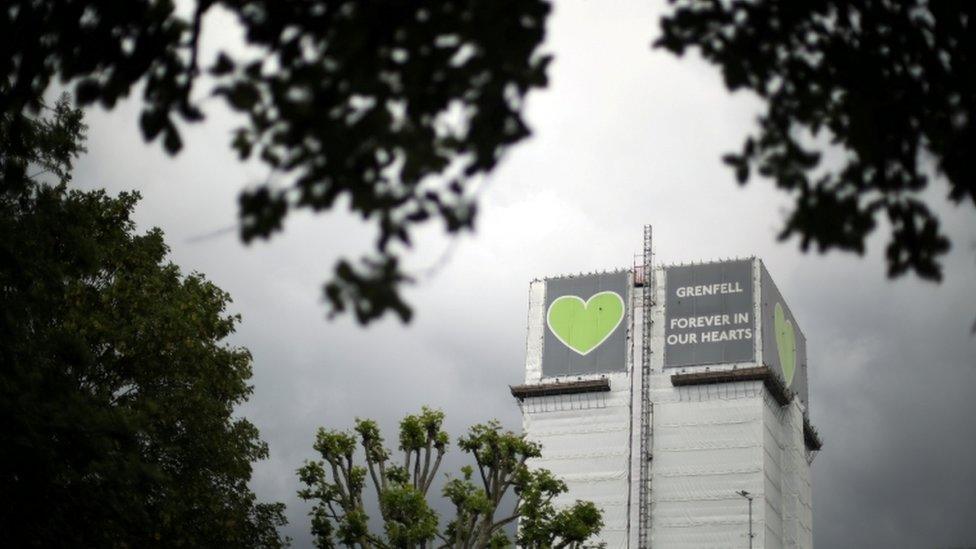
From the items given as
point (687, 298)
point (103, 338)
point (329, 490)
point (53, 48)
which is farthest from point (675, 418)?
point (53, 48)

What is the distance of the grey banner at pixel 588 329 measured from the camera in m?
104

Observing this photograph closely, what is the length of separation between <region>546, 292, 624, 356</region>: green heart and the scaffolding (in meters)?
3.23

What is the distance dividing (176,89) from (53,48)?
138 centimetres

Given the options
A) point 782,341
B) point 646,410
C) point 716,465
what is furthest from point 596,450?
point 782,341

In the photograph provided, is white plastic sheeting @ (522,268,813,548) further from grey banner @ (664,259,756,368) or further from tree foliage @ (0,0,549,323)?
tree foliage @ (0,0,549,323)

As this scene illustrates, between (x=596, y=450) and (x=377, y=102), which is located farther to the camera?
(x=596, y=450)

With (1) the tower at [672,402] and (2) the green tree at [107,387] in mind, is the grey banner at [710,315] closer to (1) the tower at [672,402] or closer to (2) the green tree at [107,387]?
(1) the tower at [672,402]

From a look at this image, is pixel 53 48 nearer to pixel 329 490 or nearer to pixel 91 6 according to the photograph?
pixel 91 6

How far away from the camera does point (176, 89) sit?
6.74 m

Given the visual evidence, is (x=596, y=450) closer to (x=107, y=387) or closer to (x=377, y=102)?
(x=107, y=387)

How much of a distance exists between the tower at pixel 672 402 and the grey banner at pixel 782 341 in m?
0.22

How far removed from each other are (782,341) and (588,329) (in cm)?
1746

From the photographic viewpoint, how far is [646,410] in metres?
100

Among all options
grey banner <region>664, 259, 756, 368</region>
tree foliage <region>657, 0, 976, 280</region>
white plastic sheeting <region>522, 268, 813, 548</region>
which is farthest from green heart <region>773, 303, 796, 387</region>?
tree foliage <region>657, 0, 976, 280</region>
